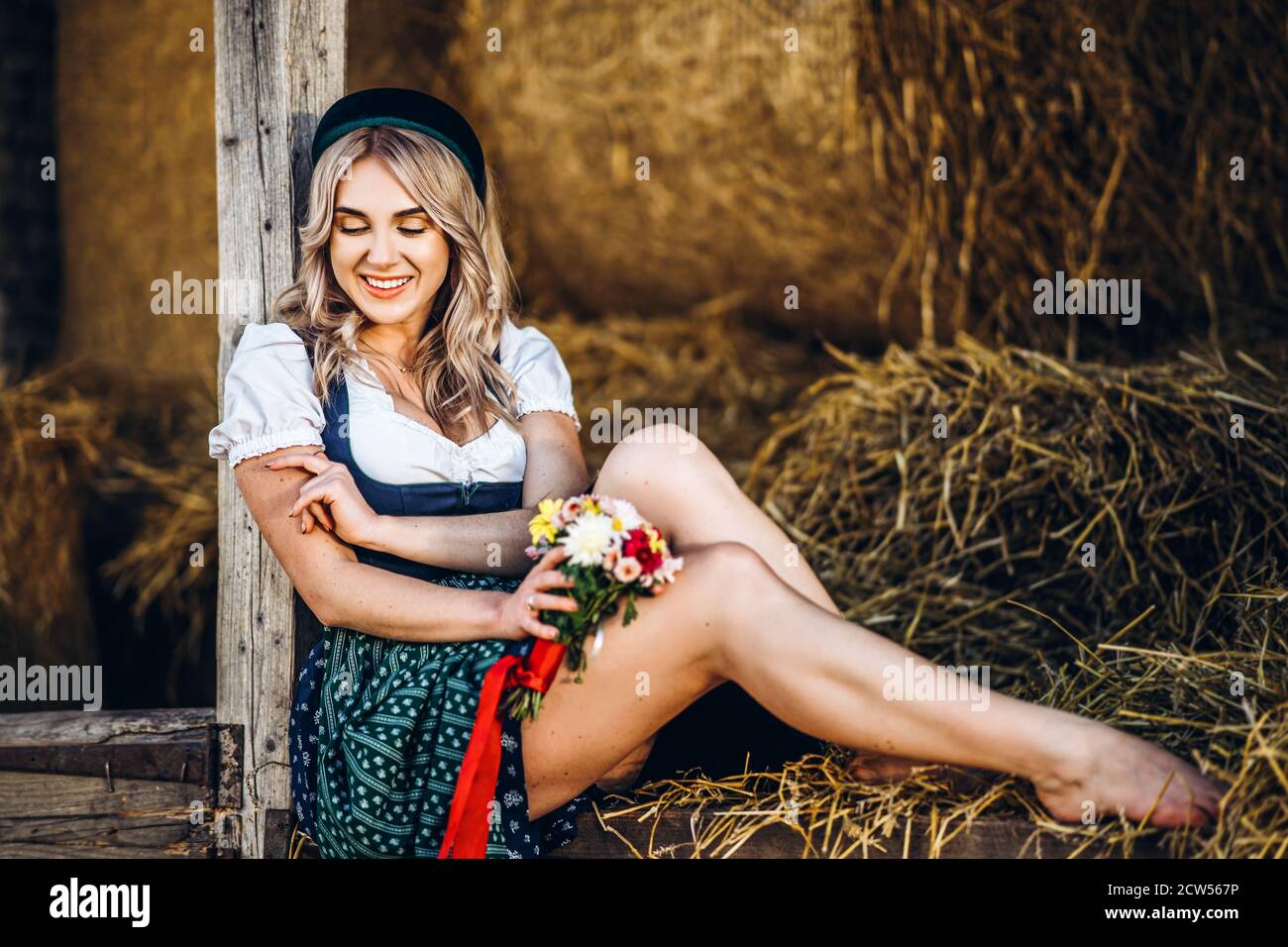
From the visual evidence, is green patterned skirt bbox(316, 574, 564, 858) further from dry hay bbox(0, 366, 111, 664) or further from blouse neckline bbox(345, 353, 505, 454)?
dry hay bbox(0, 366, 111, 664)

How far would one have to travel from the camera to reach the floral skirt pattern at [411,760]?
1.74m

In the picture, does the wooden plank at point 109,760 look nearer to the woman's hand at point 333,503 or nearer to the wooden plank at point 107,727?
the wooden plank at point 107,727

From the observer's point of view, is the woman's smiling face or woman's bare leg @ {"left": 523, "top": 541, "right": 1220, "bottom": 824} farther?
the woman's smiling face

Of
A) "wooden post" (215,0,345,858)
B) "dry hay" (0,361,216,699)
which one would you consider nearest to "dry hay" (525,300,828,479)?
"dry hay" (0,361,216,699)

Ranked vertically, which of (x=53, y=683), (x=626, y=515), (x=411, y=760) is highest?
(x=626, y=515)

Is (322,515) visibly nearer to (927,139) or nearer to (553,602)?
(553,602)

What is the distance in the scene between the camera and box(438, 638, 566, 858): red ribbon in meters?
1.68

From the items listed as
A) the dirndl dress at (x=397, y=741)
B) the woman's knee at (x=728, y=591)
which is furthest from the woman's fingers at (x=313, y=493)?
the woman's knee at (x=728, y=591)

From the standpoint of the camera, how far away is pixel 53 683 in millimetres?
2639

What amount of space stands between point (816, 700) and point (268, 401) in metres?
0.84

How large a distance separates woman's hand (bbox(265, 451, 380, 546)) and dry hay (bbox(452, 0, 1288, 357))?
1618 millimetres

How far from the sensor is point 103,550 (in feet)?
9.29

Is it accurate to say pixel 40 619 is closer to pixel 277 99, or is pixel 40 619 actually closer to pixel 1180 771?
pixel 277 99
